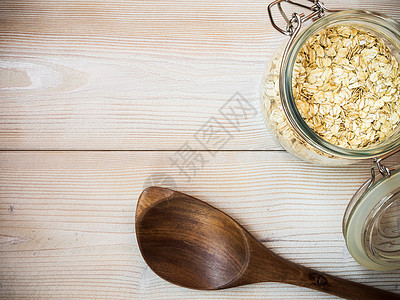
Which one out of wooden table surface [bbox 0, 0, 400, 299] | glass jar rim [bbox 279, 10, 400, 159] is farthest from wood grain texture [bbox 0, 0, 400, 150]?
glass jar rim [bbox 279, 10, 400, 159]

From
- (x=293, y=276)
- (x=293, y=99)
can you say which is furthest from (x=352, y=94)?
(x=293, y=276)

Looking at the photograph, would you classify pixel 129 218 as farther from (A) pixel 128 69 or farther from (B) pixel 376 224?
(B) pixel 376 224

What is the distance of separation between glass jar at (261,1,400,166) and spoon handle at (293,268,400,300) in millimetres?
167

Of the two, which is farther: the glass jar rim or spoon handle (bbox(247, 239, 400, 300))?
spoon handle (bbox(247, 239, 400, 300))

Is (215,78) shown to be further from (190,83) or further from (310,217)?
(310,217)

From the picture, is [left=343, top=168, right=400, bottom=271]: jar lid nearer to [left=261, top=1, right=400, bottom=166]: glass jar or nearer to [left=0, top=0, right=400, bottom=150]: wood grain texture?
[left=261, top=1, right=400, bottom=166]: glass jar

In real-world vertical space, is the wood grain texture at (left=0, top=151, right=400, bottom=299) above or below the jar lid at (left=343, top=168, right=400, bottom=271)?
below

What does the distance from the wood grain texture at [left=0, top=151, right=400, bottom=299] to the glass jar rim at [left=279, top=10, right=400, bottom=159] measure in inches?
5.0

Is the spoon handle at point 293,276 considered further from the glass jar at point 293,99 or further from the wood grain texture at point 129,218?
the glass jar at point 293,99

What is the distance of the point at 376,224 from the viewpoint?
46 cm

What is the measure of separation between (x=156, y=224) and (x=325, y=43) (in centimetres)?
32

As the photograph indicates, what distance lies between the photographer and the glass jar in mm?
381

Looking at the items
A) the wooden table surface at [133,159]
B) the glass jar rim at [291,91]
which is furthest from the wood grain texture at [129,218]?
the glass jar rim at [291,91]

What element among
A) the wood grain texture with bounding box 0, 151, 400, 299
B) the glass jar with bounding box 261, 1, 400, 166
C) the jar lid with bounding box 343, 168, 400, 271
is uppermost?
the glass jar with bounding box 261, 1, 400, 166
